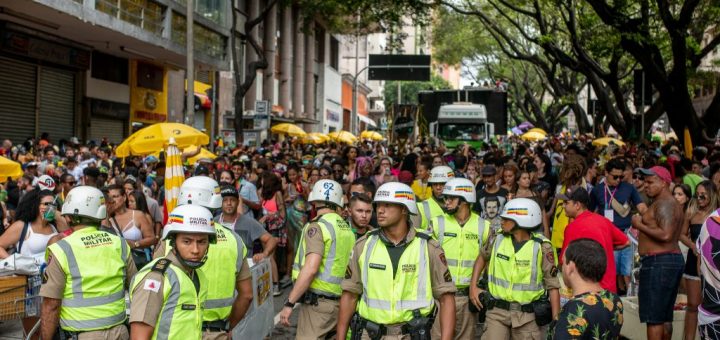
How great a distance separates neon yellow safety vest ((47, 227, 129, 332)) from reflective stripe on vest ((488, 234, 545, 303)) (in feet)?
9.55

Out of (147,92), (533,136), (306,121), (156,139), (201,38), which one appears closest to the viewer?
(156,139)

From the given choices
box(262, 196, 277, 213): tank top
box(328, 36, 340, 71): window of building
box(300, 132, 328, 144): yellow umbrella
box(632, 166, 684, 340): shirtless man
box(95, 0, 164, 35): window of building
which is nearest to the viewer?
box(632, 166, 684, 340): shirtless man

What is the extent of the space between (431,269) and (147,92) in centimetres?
2611

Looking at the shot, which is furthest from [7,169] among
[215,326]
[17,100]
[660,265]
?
[17,100]

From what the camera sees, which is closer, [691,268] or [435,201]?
[691,268]

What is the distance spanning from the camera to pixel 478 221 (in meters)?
7.28

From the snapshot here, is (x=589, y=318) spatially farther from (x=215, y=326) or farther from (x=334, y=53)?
(x=334, y=53)

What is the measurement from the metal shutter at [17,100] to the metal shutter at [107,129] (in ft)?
11.1

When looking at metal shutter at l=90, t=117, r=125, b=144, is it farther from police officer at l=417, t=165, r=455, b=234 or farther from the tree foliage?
police officer at l=417, t=165, r=455, b=234

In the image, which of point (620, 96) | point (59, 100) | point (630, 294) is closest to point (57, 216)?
point (630, 294)

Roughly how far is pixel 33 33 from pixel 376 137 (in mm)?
28793

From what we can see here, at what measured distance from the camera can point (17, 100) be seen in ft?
72.3

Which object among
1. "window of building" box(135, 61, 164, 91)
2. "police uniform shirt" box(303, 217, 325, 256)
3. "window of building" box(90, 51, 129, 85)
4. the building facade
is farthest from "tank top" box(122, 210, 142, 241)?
"window of building" box(135, 61, 164, 91)

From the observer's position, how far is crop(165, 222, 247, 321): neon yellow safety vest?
5312 mm
